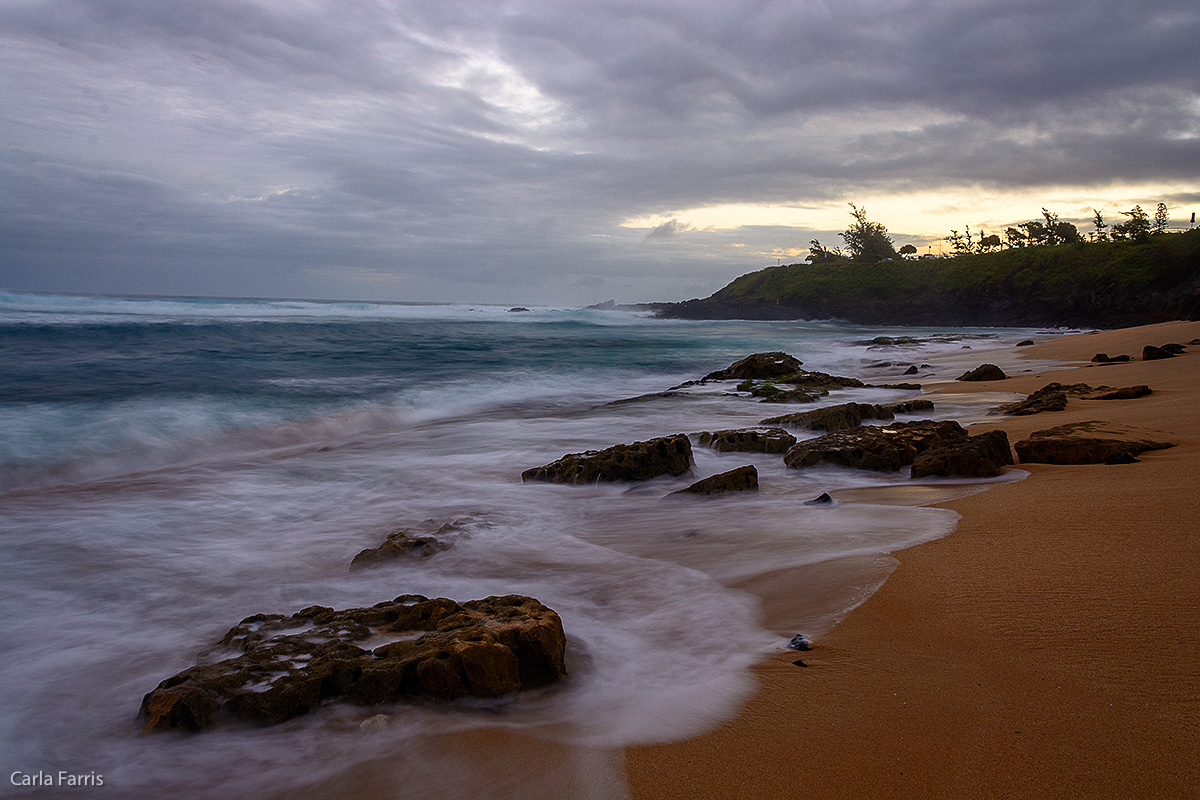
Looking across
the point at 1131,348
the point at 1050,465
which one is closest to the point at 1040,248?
the point at 1131,348

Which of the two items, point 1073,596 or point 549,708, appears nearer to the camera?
point 549,708

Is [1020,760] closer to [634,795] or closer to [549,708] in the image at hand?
[634,795]

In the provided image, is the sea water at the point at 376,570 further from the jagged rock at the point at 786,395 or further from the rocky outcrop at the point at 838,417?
the rocky outcrop at the point at 838,417

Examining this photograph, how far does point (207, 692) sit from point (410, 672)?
70cm

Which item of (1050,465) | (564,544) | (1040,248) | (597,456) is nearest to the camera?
(564,544)

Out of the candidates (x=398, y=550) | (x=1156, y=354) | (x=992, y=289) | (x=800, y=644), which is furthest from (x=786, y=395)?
(x=992, y=289)

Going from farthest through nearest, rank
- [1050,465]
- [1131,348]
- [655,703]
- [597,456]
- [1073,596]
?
[1131,348], [597,456], [1050,465], [1073,596], [655,703]

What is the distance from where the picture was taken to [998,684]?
79.3 inches

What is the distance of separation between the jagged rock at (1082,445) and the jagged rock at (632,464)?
100 inches

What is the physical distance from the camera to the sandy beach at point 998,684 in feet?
5.44

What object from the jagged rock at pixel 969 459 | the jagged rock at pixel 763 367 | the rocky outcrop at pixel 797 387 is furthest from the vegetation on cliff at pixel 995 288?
the jagged rock at pixel 969 459

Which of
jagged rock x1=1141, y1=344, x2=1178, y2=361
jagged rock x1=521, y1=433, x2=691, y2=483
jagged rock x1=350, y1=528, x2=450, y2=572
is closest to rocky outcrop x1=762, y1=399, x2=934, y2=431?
jagged rock x1=521, y1=433, x2=691, y2=483

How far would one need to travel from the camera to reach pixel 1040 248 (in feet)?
150

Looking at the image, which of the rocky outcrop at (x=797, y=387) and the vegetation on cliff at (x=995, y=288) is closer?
the rocky outcrop at (x=797, y=387)
